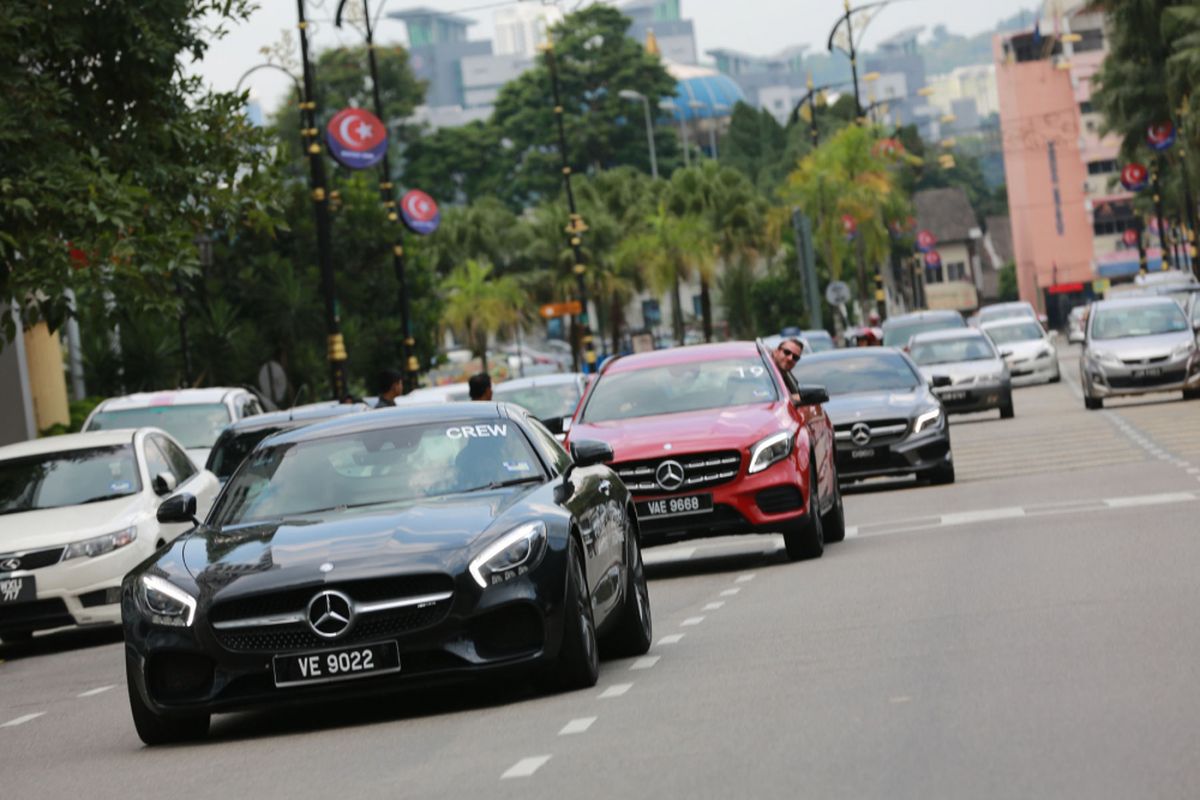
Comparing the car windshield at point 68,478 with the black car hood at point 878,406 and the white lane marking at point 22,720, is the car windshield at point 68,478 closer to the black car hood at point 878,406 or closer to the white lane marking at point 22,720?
the white lane marking at point 22,720

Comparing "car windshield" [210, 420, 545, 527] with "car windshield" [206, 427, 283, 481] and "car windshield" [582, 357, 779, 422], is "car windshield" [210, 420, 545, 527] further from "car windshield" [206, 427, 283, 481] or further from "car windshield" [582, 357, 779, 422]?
"car windshield" [206, 427, 283, 481]

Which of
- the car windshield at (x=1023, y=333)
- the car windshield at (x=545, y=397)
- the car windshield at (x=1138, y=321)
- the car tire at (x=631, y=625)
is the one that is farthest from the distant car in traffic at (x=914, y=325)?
the car tire at (x=631, y=625)

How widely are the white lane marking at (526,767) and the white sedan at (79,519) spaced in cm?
875

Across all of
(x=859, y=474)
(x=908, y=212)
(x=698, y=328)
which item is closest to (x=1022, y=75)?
(x=698, y=328)

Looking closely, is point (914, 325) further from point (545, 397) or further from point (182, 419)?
point (182, 419)

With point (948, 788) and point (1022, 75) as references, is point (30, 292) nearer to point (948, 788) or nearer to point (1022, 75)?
point (948, 788)

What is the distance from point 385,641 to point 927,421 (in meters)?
15.3

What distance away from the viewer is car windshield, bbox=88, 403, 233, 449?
27266 millimetres

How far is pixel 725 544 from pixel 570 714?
445 inches

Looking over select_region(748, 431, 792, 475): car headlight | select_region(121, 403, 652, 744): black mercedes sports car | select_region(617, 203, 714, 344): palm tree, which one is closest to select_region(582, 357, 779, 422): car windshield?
select_region(748, 431, 792, 475): car headlight

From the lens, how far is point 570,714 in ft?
33.5

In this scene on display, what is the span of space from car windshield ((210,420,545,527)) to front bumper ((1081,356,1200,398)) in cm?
2704

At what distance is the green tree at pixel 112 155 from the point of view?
69.2 feet

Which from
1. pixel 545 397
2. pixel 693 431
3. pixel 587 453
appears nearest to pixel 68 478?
pixel 693 431
